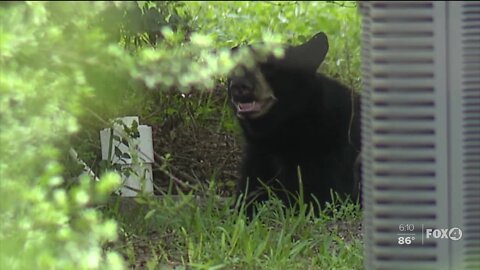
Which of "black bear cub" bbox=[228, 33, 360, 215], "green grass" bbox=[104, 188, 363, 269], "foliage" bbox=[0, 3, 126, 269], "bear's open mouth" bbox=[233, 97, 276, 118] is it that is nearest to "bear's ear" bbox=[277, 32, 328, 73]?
"black bear cub" bbox=[228, 33, 360, 215]

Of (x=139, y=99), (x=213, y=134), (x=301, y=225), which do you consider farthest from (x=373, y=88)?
(x=213, y=134)

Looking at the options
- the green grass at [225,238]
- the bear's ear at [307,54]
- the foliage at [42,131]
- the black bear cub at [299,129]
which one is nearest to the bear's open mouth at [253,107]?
the black bear cub at [299,129]

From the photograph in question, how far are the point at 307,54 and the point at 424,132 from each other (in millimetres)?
3005

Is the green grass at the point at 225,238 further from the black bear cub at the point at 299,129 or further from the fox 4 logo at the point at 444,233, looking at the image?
the fox 4 logo at the point at 444,233

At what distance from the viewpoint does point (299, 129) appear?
240 inches

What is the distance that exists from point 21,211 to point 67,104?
33 cm

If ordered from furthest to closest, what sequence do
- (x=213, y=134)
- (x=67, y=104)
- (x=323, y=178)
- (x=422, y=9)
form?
(x=213, y=134)
(x=323, y=178)
(x=67, y=104)
(x=422, y=9)

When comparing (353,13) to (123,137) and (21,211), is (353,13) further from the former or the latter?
(21,211)

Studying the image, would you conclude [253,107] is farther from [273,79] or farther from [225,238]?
[225,238]

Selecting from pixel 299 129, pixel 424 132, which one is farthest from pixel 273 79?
pixel 424 132

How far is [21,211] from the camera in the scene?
3.07 meters

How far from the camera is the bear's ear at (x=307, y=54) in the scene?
5934 mm

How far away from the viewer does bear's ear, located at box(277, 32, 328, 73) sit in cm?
593

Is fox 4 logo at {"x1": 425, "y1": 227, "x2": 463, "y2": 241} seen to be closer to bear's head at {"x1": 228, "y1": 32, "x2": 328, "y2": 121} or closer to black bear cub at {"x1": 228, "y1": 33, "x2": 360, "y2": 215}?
bear's head at {"x1": 228, "y1": 32, "x2": 328, "y2": 121}
